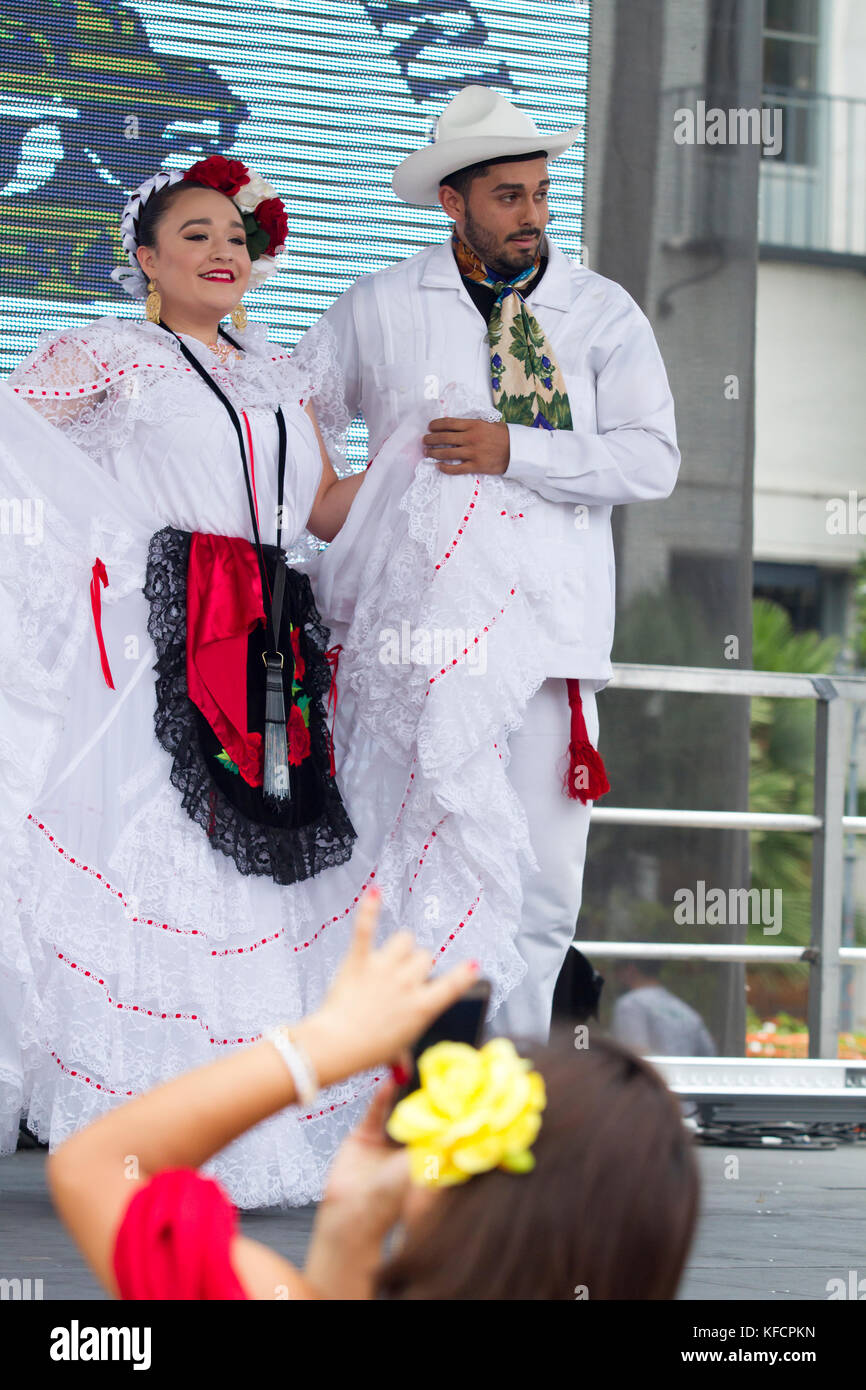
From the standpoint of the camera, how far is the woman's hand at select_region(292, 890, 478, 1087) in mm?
950

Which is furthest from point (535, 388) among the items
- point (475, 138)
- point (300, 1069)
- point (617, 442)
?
point (300, 1069)

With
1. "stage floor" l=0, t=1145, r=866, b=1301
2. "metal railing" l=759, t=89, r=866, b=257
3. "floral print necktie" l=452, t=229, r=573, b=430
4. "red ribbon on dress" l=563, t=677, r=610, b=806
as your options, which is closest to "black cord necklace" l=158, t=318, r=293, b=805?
"floral print necktie" l=452, t=229, r=573, b=430

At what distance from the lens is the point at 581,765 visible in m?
2.95

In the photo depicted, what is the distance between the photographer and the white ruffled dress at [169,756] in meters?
2.66

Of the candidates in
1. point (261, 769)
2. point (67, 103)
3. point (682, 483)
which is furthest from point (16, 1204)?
point (682, 483)

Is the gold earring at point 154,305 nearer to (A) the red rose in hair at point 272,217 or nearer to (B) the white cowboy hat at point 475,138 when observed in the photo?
(A) the red rose in hair at point 272,217

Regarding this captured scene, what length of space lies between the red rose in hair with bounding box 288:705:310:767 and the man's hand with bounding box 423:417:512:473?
1.60 feet

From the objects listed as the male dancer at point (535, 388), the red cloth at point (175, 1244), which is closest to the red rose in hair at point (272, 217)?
the male dancer at point (535, 388)

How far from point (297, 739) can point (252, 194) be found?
966mm

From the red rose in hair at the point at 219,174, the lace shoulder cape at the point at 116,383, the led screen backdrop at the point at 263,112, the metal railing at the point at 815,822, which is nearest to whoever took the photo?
the lace shoulder cape at the point at 116,383

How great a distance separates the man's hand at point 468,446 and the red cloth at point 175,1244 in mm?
2027

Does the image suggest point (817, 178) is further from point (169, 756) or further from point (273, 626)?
point (169, 756)

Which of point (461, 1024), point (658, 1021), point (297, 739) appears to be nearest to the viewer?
point (461, 1024)

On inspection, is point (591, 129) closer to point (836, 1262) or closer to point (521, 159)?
point (521, 159)
